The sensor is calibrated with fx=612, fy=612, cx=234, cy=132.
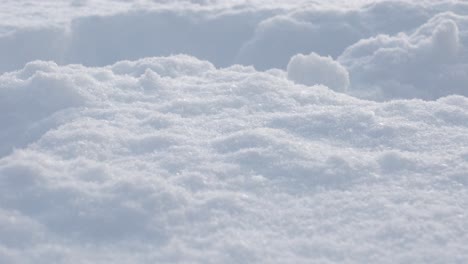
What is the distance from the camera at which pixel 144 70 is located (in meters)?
3.07

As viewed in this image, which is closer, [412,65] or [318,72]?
[318,72]

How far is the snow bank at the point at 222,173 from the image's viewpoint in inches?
67.0

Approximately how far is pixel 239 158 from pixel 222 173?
4.3 inches

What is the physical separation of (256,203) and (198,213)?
19 cm

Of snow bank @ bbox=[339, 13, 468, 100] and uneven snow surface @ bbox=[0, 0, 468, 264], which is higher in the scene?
snow bank @ bbox=[339, 13, 468, 100]

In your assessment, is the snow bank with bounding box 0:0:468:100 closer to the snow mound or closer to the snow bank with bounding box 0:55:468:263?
the snow mound

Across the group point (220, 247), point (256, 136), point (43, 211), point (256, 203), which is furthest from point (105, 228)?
point (256, 136)

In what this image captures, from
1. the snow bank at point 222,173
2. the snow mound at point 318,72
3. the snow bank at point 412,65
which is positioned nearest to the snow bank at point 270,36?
the snow bank at point 412,65

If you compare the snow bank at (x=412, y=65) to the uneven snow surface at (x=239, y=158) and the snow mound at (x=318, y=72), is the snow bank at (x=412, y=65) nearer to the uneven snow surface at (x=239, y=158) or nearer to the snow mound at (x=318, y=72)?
the uneven snow surface at (x=239, y=158)

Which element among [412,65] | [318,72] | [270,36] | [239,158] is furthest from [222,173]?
[270,36]

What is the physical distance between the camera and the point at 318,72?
121 inches

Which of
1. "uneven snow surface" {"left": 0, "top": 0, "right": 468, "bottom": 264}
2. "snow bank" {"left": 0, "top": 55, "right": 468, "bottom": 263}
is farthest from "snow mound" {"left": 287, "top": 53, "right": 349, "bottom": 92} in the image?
"snow bank" {"left": 0, "top": 55, "right": 468, "bottom": 263}

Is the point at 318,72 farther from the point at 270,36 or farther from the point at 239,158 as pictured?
the point at 239,158

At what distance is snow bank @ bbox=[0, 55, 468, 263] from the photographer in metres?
1.70
